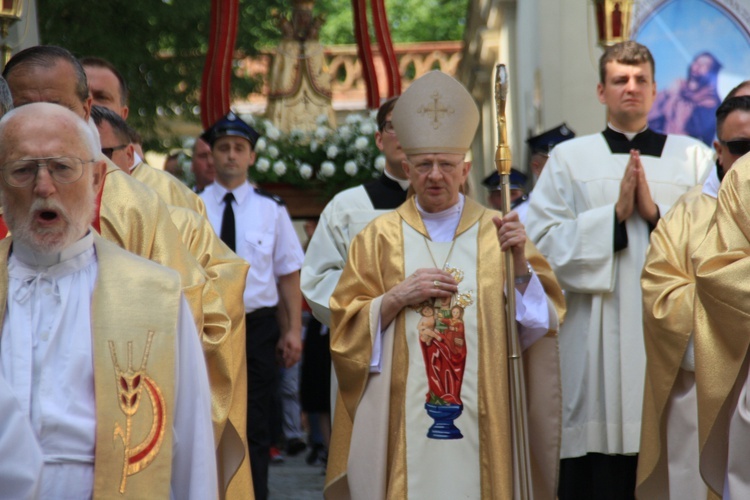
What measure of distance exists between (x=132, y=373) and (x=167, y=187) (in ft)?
8.15

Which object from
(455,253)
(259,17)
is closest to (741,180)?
(455,253)

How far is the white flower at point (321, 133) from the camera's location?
9.68 metres

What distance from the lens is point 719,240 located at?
5.08 m

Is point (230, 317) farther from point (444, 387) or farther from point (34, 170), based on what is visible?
point (34, 170)

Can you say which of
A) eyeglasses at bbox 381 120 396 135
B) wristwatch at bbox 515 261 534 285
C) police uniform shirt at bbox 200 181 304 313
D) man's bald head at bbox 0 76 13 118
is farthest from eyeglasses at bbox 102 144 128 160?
police uniform shirt at bbox 200 181 304 313

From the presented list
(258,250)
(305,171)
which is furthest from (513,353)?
(305,171)

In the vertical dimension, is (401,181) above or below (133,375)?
above

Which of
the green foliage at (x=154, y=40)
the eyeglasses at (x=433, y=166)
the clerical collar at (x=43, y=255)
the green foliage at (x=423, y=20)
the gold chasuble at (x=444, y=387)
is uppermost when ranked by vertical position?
the green foliage at (x=423, y=20)

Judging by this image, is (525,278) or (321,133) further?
(321,133)

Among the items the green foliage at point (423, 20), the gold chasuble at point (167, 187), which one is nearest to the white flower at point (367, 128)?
the gold chasuble at point (167, 187)

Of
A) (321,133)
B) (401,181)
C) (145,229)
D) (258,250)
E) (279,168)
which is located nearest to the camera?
(145,229)

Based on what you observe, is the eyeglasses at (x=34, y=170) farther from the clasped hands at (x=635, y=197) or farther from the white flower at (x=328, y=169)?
the white flower at (x=328, y=169)

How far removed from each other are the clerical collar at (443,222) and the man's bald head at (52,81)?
1622mm

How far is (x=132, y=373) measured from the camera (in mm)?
3908
